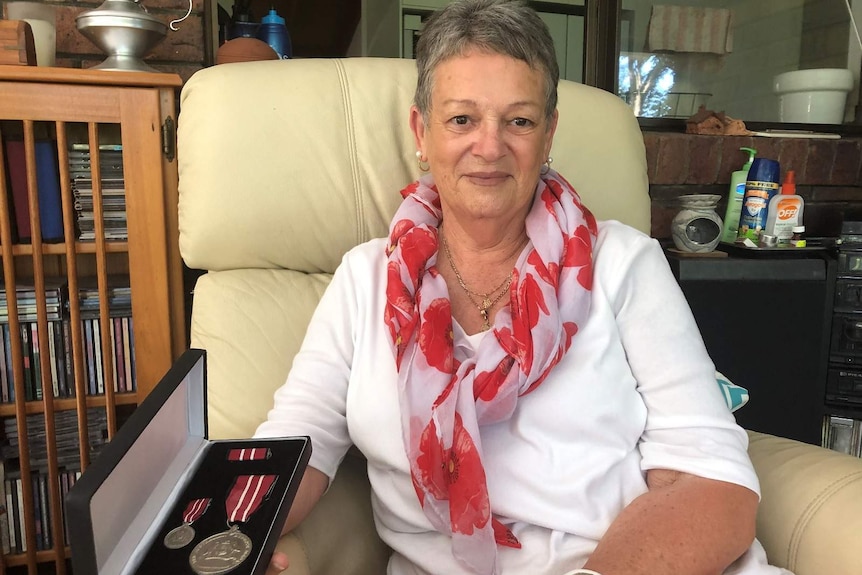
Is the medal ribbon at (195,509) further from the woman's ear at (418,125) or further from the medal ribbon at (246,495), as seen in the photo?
the woman's ear at (418,125)

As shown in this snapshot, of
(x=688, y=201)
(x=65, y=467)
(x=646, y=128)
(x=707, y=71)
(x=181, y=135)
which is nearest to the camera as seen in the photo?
(x=181, y=135)

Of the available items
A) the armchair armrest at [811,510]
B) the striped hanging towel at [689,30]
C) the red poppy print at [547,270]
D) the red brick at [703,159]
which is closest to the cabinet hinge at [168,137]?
the red poppy print at [547,270]

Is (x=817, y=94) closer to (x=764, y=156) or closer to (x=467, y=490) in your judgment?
(x=764, y=156)

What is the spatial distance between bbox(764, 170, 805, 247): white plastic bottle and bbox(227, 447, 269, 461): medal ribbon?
5.19ft

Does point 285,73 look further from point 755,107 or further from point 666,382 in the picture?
point 755,107

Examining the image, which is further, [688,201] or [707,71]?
[707,71]

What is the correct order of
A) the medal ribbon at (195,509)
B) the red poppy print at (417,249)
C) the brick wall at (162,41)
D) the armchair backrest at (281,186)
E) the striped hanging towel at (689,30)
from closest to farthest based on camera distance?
the medal ribbon at (195,509) < the red poppy print at (417,249) < the armchair backrest at (281,186) < the brick wall at (162,41) < the striped hanging towel at (689,30)

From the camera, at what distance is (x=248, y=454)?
703 mm

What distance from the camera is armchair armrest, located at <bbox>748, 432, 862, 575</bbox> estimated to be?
0.78 metres

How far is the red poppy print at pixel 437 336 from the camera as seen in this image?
2.80ft

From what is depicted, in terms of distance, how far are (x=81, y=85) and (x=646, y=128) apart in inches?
63.2

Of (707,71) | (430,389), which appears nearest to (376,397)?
(430,389)

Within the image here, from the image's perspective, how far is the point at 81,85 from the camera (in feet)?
4.08

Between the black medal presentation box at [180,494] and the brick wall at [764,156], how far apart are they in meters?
1.59
